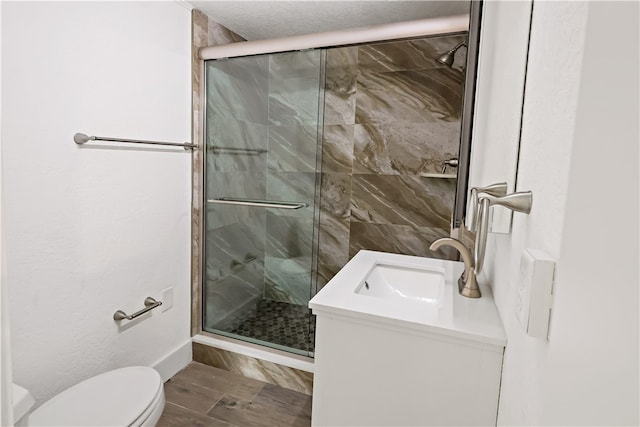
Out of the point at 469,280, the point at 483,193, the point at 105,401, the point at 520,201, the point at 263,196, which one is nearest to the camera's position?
A: the point at 520,201

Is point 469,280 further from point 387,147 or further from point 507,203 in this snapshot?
point 387,147

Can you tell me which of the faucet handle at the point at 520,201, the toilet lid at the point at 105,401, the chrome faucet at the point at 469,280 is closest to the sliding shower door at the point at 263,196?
the toilet lid at the point at 105,401

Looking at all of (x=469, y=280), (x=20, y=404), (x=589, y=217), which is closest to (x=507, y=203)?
(x=589, y=217)

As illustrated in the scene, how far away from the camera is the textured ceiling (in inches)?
78.2

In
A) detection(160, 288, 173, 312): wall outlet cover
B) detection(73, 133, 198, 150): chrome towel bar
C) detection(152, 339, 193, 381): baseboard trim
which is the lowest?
detection(152, 339, 193, 381): baseboard trim

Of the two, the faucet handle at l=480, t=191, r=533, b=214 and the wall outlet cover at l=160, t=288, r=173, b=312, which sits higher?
the faucet handle at l=480, t=191, r=533, b=214

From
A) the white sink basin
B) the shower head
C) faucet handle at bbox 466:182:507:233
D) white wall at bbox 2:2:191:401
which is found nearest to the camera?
faucet handle at bbox 466:182:507:233

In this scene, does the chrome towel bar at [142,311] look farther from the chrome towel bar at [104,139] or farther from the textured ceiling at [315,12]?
the textured ceiling at [315,12]

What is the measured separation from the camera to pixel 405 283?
159 centimetres

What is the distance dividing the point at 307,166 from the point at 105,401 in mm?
1472

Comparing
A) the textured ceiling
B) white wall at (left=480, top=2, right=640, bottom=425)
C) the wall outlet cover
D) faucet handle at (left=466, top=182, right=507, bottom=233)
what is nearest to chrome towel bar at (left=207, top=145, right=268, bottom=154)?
the textured ceiling

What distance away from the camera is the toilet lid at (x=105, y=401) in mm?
1259

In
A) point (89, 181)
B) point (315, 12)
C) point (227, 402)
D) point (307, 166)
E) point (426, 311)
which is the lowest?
point (227, 402)

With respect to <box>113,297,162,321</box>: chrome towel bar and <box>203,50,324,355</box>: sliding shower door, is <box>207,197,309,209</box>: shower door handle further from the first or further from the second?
<box>113,297,162,321</box>: chrome towel bar
